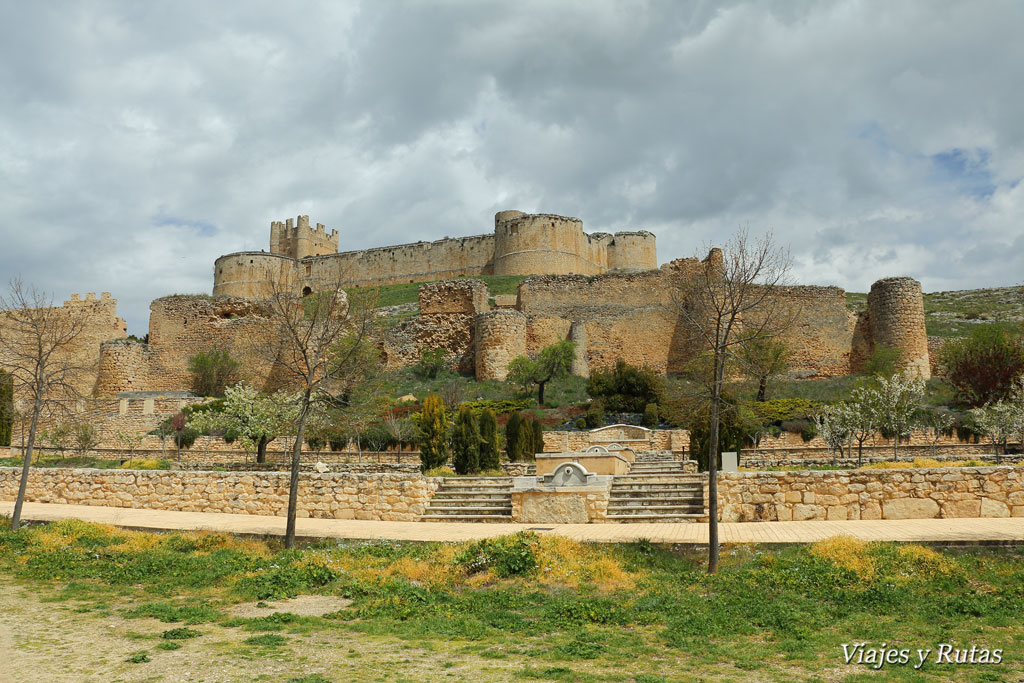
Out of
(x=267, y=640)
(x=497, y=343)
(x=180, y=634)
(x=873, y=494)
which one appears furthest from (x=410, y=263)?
(x=267, y=640)

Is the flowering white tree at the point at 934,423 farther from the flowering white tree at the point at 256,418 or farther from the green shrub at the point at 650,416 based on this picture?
the flowering white tree at the point at 256,418

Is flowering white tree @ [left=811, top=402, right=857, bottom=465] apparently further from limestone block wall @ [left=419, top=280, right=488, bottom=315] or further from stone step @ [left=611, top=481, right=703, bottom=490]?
limestone block wall @ [left=419, top=280, right=488, bottom=315]

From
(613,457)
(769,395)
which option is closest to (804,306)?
(769,395)

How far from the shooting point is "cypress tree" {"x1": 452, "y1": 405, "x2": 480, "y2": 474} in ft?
55.5

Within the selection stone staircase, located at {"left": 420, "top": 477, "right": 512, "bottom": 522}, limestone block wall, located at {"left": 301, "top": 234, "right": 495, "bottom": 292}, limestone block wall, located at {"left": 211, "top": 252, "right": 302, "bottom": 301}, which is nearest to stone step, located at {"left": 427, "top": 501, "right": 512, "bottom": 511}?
stone staircase, located at {"left": 420, "top": 477, "right": 512, "bottom": 522}

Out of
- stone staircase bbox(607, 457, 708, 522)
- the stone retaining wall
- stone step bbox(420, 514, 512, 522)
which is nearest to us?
stone staircase bbox(607, 457, 708, 522)

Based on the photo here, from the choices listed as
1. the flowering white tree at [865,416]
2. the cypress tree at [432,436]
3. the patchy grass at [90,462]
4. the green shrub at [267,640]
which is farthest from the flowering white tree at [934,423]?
the patchy grass at [90,462]

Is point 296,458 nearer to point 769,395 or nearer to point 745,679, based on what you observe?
point 745,679

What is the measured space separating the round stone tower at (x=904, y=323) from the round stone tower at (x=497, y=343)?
56.7ft

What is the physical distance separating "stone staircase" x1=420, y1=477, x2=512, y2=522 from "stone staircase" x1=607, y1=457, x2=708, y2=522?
190 centimetres

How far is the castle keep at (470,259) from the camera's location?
5669 cm

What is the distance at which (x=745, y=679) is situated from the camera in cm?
512

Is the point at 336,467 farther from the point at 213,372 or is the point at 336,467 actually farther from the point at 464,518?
the point at 213,372

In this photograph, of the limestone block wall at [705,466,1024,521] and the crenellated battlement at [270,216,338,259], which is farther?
the crenellated battlement at [270,216,338,259]
